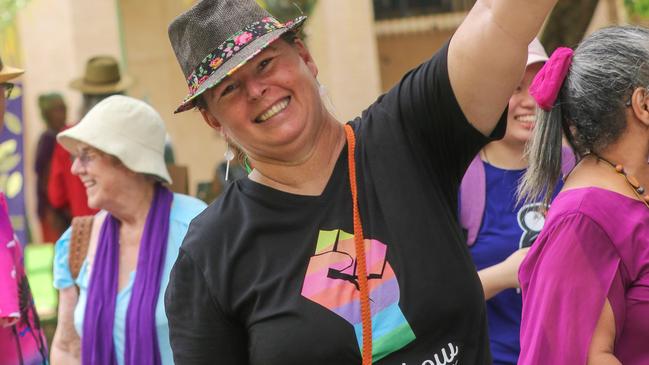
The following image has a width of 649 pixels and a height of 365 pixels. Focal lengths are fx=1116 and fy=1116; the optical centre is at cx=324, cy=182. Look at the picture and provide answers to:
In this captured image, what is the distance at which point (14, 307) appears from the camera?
4.10m

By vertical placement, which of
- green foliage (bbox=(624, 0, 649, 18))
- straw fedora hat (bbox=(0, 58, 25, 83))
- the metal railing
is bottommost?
the metal railing

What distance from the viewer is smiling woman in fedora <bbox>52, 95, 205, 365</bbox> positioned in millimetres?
4727

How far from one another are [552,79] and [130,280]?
2384 mm

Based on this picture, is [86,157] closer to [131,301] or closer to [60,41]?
[131,301]

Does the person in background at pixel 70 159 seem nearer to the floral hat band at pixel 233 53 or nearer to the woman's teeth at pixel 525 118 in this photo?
the woman's teeth at pixel 525 118

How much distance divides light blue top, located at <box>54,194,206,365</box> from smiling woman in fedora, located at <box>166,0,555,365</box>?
5.90 ft

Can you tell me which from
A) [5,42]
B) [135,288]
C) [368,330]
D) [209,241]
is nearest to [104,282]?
[135,288]

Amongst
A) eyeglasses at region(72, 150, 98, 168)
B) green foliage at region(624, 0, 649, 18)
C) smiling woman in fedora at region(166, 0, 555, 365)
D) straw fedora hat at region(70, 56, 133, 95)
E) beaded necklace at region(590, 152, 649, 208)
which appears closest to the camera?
smiling woman in fedora at region(166, 0, 555, 365)

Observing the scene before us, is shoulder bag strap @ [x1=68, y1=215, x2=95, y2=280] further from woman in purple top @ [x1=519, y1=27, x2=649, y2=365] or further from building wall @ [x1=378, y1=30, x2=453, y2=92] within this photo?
building wall @ [x1=378, y1=30, x2=453, y2=92]

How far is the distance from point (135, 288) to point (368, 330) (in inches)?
91.5

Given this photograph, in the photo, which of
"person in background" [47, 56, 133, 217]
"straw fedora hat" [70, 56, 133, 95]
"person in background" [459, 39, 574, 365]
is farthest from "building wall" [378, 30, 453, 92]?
"person in background" [459, 39, 574, 365]

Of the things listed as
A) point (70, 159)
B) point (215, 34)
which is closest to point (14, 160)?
point (70, 159)

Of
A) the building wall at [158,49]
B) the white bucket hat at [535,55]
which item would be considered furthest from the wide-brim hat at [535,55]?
the building wall at [158,49]

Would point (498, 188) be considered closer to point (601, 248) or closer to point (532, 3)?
point (601, 248)
